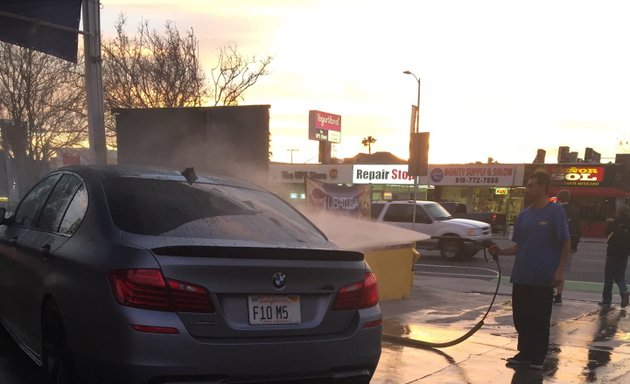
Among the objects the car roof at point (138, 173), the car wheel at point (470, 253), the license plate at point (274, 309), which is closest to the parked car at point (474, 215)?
the car wheel at point (470, 253)

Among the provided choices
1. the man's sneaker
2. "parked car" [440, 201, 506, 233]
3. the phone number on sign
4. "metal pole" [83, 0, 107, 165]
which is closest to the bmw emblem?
the man's sneaker

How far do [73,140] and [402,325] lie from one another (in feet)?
61.4

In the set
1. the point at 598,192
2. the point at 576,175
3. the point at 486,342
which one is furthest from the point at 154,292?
the point at 576,175

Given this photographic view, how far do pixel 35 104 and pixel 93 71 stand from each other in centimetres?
1138

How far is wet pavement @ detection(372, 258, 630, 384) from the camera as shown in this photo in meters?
4.86

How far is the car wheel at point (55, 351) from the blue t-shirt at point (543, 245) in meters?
3.89

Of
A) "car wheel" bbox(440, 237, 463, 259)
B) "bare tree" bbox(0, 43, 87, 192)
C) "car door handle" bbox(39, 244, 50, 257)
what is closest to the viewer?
"car door handle" bbox(39, 244, 50, 257)

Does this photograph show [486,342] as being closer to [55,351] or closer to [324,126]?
[55,351]

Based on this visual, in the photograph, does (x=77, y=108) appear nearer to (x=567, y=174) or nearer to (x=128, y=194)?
(x=128, y=194)

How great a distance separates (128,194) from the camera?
338 cm

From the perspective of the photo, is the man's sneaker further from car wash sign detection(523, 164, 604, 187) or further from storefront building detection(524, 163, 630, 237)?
car wash sign detection(523, 164, 604, 187)

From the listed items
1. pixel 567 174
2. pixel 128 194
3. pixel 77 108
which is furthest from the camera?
pixel 567 174

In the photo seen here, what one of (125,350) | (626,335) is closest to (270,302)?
(125,350)

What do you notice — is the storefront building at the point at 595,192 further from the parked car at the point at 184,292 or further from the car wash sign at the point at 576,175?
the parked car at the point at 184,292
